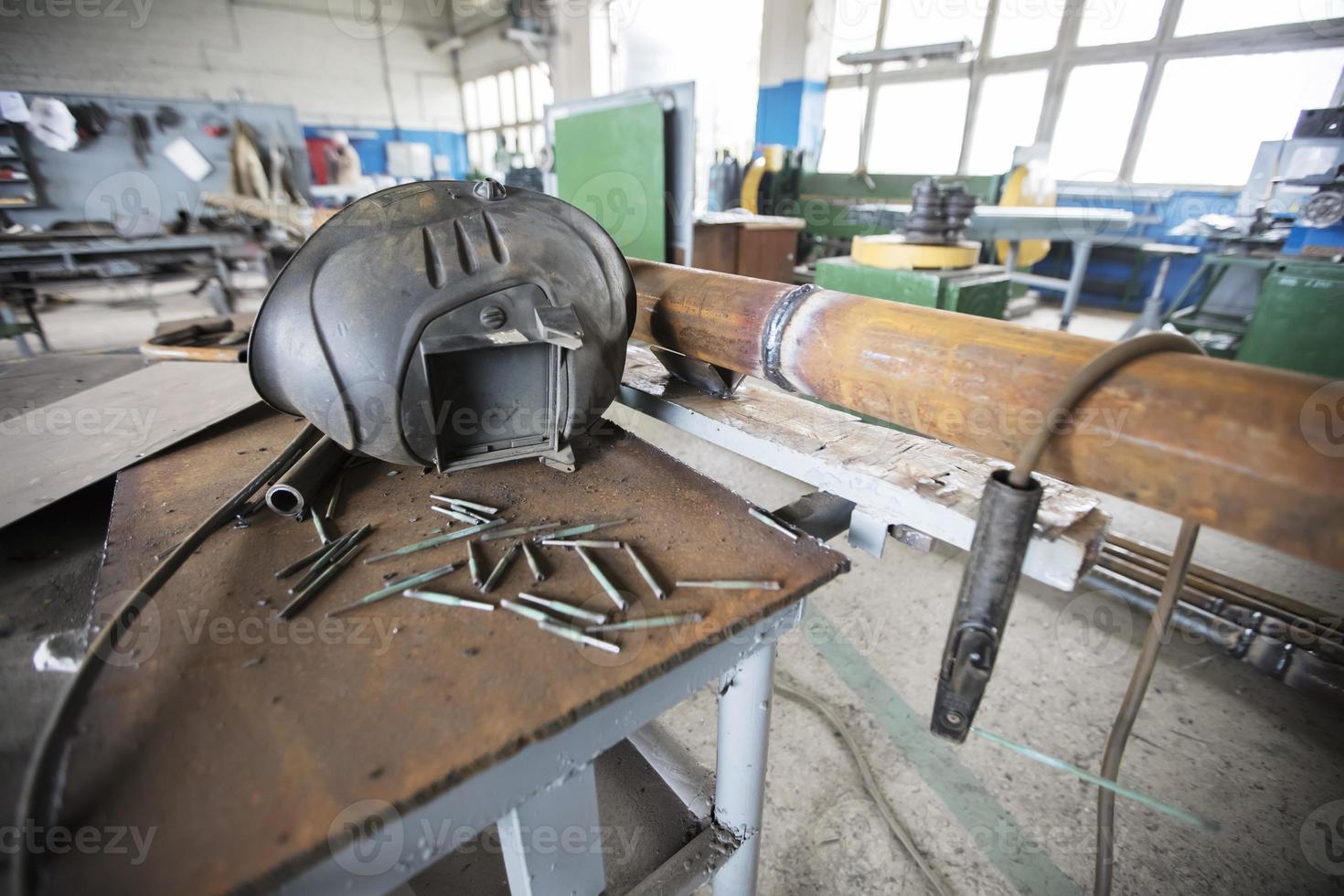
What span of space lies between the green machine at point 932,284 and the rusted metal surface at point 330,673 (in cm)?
142

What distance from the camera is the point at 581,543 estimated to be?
0.78 metres

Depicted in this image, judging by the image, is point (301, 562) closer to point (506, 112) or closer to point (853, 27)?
point (853, 27)

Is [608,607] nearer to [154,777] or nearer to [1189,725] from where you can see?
[154,777]

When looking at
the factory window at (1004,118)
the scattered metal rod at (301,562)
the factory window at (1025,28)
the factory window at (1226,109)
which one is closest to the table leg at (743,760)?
the scattered metal rod at (301,562)

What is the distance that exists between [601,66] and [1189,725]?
29.6ft

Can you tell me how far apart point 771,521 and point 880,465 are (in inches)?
7.2

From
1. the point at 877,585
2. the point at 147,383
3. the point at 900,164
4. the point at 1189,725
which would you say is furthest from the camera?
the point at 900,164

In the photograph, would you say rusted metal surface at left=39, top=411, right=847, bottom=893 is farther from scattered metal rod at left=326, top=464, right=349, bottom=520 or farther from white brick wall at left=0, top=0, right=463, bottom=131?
white brick wall at left=0, top=0, right=463, bottom=131

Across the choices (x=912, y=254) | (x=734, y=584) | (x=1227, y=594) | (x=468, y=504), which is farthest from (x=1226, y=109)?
(x=468, y=504)

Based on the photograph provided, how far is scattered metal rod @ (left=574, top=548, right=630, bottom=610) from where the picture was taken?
68 cm

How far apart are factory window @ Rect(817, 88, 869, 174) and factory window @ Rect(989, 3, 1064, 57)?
1.37 metres

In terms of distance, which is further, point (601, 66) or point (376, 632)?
point (601, 66)

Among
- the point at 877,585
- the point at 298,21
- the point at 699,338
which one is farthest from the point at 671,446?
the point at 298,21

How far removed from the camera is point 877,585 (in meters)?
2.04
